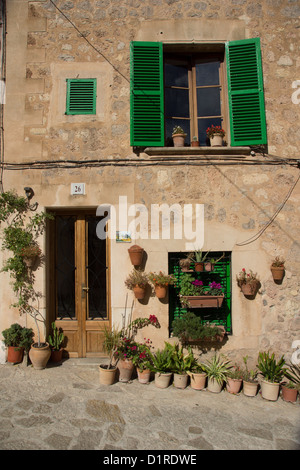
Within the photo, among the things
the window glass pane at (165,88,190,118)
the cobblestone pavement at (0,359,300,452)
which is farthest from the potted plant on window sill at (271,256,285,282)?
the window glass pane at (165,88,190,118)

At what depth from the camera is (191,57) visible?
5293mm

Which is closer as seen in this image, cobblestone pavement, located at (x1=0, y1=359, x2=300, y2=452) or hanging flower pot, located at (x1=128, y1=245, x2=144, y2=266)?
cobblestone pavement, located at (x1=0, y1=359, x2=300, y2=452)

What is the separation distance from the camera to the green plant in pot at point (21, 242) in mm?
4703

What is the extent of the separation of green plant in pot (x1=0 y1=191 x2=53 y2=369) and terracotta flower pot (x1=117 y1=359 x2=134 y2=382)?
3.70 ft

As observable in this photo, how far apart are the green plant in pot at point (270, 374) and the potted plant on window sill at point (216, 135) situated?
3.24 metres

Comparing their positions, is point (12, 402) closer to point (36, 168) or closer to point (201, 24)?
point (36, 168)

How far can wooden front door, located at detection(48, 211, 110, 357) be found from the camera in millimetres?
5004

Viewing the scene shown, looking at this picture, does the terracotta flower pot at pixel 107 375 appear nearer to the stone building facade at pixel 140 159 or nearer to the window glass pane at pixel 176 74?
the stone building facade at pixel 140 159

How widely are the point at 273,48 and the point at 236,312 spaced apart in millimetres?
4262

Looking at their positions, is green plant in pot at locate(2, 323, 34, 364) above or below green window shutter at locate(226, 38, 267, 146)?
below

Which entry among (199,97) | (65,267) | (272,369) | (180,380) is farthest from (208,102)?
(180,380)

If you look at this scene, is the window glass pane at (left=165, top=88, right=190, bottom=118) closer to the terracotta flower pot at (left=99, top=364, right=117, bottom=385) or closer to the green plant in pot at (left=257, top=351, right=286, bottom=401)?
the green plant in pot at (left=257, top=351, right=286, bottom=401)

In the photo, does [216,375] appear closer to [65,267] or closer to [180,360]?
[180,360]

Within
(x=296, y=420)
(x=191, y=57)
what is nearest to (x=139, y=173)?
(x=191, y=57)
